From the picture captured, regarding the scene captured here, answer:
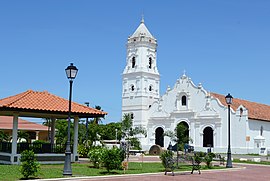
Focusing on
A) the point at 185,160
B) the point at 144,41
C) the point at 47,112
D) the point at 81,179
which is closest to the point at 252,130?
the point at 144,41

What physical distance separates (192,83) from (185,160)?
38.3 m

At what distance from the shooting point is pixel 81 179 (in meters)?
15.4

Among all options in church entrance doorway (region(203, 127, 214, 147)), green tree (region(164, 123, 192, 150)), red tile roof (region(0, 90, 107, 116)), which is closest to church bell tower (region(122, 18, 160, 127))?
green tree (region(164, 123, 192, 150))

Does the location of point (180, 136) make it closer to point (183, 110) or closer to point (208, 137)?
point (208, 137)

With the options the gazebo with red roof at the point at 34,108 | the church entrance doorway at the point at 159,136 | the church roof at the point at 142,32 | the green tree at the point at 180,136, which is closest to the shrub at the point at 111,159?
the gazebo with red roof at the point at 34,108

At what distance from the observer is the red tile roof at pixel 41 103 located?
70.6 feet

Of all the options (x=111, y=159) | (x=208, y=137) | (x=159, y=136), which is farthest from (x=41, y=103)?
(x=159, y=136)

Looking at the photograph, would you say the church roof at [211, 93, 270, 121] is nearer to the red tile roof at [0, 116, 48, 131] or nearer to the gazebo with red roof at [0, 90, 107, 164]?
the red tile roof at [0, 116, 48, 131]

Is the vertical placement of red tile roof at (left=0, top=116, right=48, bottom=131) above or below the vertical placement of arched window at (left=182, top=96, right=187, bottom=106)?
below

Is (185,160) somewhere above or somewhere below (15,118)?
below

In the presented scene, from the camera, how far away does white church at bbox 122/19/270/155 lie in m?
53.5

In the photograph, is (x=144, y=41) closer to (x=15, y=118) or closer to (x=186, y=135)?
(x=186, y=135)

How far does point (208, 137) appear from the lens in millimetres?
56906

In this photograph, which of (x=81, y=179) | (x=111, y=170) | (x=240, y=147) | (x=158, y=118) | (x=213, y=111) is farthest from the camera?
(x=158, y=118)
